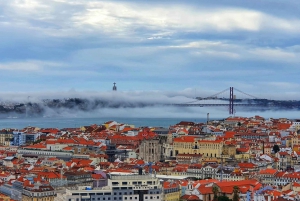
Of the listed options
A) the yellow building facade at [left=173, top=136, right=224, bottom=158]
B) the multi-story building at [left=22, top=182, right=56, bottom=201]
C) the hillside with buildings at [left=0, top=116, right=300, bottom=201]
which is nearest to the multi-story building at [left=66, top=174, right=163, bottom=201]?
the hillside with buildings at [left=0, top=116, right=300, bottom=201]

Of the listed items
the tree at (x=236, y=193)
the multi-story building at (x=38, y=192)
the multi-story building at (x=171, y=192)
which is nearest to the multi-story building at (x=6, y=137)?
the multi-story building at (x=38, y=192)

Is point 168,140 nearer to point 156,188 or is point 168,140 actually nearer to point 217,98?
point 156,188

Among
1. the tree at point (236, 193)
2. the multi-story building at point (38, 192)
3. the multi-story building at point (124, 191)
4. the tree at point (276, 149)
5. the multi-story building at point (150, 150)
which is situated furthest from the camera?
the tree at point (276, 149)

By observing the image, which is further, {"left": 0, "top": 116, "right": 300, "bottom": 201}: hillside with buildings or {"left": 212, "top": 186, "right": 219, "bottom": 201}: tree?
{"left": 212, "top": 186, "right": 219, "bottom": 201}: tree

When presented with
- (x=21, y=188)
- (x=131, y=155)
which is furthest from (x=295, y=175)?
(x=131, y=155)

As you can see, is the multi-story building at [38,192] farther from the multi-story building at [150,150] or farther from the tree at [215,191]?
the multi-story building at [150,150]

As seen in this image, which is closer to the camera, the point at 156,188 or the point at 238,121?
the point at 156,188

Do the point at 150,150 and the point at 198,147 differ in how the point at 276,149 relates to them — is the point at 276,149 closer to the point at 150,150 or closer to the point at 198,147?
the point at 198,147

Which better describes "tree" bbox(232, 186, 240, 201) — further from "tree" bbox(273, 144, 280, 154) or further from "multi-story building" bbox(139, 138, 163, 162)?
"tree" bbox(273, 144, 280, 154)
